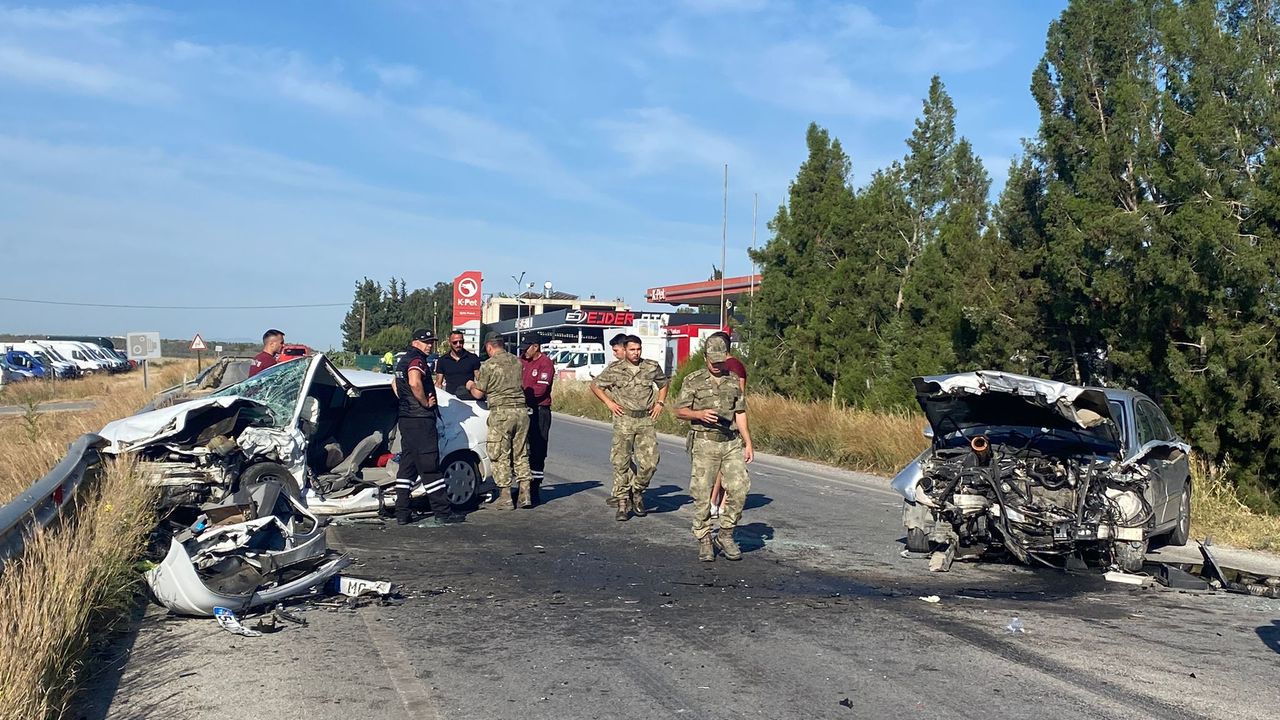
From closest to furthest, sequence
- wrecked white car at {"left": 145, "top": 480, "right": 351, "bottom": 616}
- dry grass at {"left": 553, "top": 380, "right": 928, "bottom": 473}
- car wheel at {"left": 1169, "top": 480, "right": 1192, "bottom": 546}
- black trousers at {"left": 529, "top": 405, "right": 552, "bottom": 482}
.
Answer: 1. wrecked white car at {"left": 145, "top": 480, "right": 351, "bottom": 616}
2. car wheel at {"left": 1169, "top": 480, "right": 1192, "bottom": 546}
3. black trousers at {"left": 529, "top": 405, "right": 552, "bottom": 482}
4. dry grass at {"left": 553, "top": 380, "right": 928, "bottom": 473}

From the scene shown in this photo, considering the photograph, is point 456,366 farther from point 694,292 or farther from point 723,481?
point 694,292

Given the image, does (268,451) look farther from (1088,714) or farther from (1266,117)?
(1266,117)

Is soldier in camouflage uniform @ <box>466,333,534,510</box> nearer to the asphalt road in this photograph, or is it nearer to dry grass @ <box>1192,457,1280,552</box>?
the asphalt road

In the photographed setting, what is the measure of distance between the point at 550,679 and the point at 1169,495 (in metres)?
6.04

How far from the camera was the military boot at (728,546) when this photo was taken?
9.12 meters

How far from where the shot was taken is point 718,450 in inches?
364

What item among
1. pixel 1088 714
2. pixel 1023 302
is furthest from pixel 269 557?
pixel 1023 302

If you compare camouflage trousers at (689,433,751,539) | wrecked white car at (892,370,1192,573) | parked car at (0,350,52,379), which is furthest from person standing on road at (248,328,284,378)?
parked car at (0,350,52,379)

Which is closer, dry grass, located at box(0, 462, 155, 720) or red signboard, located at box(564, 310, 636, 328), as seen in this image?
dry grass, located at box(0, 462, 155, 720)

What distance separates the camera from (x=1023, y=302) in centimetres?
1952

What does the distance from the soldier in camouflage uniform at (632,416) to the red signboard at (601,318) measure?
49.6 m

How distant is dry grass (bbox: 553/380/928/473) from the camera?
58.7ft

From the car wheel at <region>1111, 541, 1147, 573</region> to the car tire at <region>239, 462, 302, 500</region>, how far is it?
668 cm

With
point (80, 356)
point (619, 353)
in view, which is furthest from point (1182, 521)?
point (80, 356)
